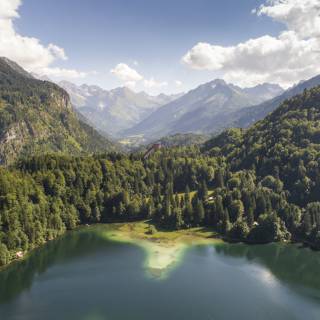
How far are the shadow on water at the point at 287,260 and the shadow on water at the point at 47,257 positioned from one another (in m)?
49.9

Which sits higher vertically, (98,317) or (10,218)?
(10,218)

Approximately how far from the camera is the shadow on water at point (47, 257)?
375ft

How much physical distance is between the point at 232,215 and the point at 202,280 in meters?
59.2

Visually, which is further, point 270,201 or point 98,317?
point 270,201

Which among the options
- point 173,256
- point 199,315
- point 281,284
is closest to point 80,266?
point 173,256

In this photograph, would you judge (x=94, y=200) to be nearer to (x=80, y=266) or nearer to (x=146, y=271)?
(x=80, y=266)

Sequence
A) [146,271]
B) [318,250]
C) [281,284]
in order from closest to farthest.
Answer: [281,284]
[146,271]
[318,250]

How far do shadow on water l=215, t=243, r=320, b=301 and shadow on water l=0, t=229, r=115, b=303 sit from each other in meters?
49.9

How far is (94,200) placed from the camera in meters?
190

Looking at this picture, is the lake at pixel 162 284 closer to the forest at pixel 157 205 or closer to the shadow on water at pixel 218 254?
the shadow on water at pixel 218 254

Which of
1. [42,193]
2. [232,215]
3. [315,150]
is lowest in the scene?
[232,215]

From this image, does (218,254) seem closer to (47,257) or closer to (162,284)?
(162,284)

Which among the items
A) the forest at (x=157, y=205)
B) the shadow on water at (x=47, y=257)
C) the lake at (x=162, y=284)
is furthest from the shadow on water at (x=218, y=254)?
the forest at (x=157, y=205)

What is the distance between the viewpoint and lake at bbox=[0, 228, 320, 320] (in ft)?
313
